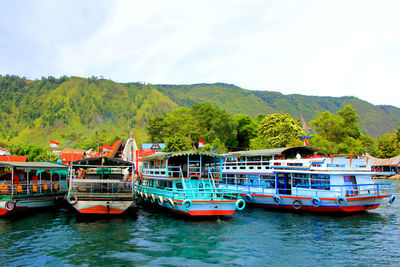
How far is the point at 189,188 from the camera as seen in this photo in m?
21.1

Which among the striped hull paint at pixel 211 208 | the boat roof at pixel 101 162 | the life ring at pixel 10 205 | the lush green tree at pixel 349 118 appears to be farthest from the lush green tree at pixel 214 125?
the life ring at pixel 10 205

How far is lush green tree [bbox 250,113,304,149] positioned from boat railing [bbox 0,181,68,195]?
36603 mm

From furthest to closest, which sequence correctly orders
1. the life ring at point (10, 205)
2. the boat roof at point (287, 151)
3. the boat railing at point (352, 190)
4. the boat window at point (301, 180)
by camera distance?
the boat roof at point (287, 151) → the boat window at point (301, 180) → the boat railing at point (352, 190) → the life ring at point (10, 205)

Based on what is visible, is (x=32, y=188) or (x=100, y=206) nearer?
(x=100, y=206)

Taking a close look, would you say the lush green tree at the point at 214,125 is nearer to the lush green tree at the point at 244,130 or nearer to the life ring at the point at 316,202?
the lush green tree at the point at 244,130

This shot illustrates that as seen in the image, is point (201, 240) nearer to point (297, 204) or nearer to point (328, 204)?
point (297, 204)

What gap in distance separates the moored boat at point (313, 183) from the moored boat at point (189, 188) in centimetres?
381

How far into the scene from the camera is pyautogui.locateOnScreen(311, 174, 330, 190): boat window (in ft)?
72.6

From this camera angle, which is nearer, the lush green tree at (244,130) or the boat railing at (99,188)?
the boat railing at (99,188)

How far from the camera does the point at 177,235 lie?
640 inches

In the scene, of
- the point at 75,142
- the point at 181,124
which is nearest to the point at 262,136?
the point at 181,124

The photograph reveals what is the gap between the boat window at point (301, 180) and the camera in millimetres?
23241

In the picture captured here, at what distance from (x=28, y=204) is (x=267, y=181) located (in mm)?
18321

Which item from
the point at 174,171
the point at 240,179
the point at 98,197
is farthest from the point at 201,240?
the point at 240,179
